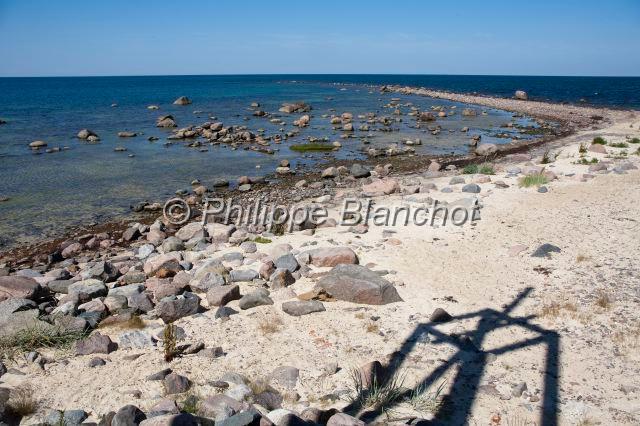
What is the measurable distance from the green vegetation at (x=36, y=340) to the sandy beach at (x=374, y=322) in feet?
0.50

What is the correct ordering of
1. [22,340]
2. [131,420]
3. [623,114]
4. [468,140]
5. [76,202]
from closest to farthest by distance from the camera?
[131,420], [22,340], [76,202], [468,140], [623,114]

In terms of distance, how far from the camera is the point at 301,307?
7.24 metres

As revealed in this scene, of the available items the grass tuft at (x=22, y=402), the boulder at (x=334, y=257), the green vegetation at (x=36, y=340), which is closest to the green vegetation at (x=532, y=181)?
the boulder at (x=334, y=257)

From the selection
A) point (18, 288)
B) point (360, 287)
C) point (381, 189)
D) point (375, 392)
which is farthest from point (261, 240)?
point (375, 392)

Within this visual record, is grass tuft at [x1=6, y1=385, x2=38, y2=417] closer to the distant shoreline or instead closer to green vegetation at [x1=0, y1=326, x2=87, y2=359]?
green vegetation at [x1=0, y1=326, x2=87, y2=359]

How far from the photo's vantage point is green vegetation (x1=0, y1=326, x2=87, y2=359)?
6.16 m

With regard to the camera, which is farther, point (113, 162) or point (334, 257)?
point (113, 162)

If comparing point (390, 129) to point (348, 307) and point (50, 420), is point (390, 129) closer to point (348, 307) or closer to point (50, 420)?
point (348, 307)

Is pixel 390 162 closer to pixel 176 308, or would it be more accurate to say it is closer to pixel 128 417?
pixel 176 308

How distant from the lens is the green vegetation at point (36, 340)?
6165mm

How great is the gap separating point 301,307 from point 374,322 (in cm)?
121

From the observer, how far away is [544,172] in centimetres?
1536

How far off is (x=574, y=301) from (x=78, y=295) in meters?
8.71

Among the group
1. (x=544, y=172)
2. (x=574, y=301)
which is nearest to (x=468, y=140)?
(x=544, y=172)
